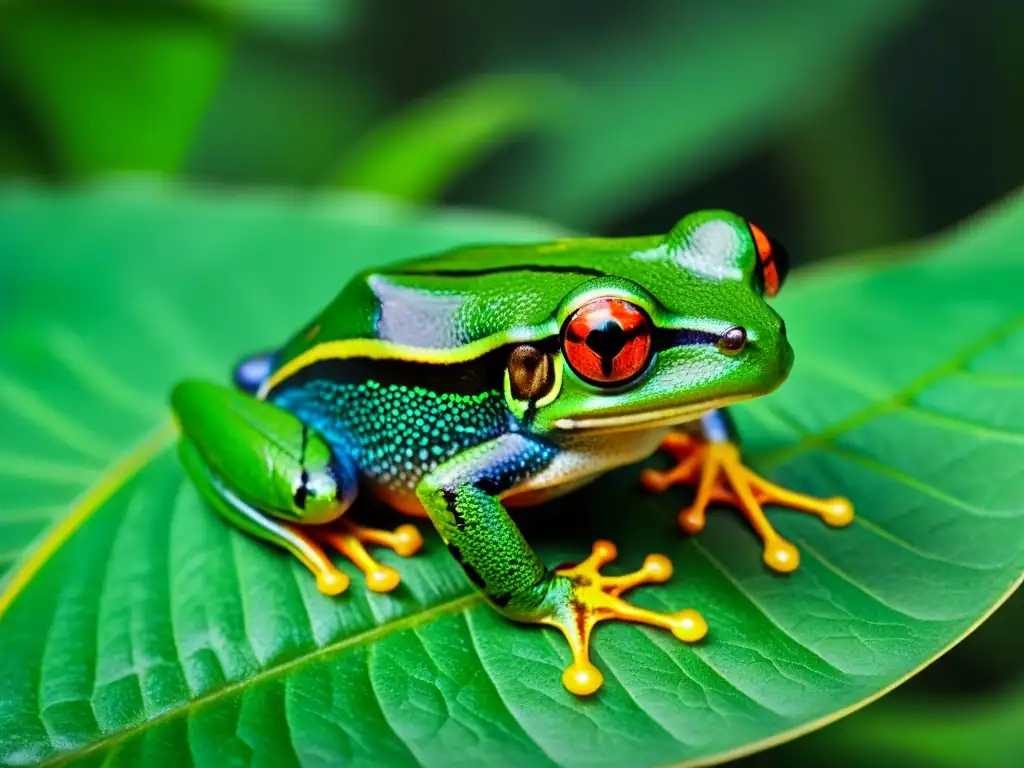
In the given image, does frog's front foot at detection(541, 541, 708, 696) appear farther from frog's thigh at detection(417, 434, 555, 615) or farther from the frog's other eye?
the frog's other eye

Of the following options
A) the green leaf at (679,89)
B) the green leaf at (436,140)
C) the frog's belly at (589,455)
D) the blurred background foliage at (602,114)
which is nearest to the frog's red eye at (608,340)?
the frog's belly at (589,455)

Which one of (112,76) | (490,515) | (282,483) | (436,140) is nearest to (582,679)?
(490,515)

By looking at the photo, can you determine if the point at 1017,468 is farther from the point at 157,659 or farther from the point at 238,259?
the point at 238,259

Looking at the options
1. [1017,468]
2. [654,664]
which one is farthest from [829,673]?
[1017,468]

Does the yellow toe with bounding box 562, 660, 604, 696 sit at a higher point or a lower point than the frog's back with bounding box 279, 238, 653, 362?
lower

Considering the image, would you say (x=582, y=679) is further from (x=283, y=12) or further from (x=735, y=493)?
(x=283, y=12)

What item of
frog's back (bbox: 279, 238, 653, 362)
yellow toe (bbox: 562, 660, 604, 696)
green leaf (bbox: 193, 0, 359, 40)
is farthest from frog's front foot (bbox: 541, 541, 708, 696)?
green leaf (bbox: 193, 0, 359, 40)
